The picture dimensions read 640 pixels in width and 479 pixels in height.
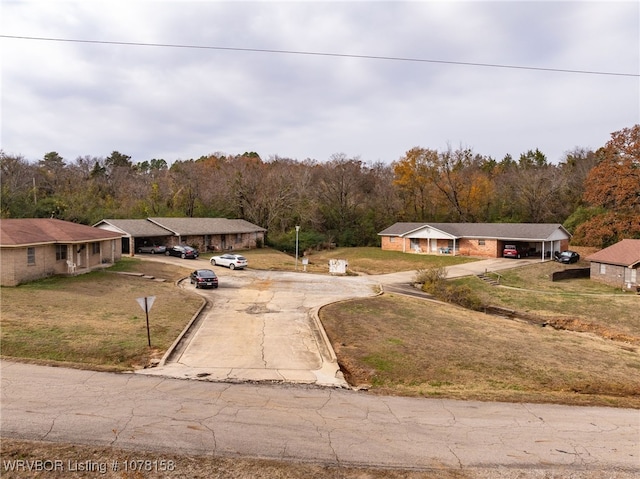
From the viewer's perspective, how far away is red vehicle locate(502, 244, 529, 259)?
161ft

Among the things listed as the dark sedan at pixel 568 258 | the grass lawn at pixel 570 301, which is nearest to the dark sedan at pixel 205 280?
the grass lawn at pixel 570 301

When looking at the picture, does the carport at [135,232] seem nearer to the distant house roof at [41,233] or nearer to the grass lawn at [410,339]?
the distant house roof at [41,233]

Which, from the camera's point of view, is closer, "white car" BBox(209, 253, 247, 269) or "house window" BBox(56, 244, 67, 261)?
"house window" BBox(56, 244, 67, 261)

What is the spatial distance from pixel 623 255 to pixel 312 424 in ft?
123

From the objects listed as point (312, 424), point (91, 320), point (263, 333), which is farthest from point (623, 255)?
point (91, 320)

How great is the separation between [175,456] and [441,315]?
18.9m

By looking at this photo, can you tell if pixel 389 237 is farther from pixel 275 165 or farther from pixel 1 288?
pixel 1 288

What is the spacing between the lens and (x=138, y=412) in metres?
9.52

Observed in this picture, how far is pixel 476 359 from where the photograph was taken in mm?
16031

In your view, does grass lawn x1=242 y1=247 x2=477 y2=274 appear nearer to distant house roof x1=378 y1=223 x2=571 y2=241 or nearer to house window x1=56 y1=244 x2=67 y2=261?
distant house roof x1=378 y1=223 x2=571 y2=241

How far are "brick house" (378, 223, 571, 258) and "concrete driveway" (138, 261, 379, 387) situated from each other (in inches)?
959

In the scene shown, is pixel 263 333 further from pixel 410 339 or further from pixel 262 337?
pixel 410 339

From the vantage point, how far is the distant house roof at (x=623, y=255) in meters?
34.3

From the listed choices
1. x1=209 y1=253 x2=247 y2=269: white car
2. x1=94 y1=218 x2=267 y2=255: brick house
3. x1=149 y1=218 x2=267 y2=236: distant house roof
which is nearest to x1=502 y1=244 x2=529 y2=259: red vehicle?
x1=209 y1=253 x2=247 y2=269: white car
